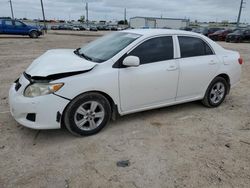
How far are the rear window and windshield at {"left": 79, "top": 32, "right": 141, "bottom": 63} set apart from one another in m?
0.93

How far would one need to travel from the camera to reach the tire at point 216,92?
464cm

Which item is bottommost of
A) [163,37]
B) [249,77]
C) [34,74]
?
[249,77]

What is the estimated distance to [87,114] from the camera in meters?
3.42

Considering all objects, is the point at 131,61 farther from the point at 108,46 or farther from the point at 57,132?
the point at 57,132

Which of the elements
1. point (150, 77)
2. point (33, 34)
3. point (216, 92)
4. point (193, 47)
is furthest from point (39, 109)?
point (33, 34)

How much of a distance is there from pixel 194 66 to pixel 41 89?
271 centimetres

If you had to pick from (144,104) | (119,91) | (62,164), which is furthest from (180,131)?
(62,164)

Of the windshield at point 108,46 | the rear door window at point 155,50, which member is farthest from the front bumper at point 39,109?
the rear door window at point 155,50

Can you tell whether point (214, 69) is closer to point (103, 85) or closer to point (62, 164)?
point (103, 85)

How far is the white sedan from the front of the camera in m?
3.15

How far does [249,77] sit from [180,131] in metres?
5.15

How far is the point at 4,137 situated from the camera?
340cm

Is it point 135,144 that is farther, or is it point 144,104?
point 144,104

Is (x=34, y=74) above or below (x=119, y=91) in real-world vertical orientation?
above
